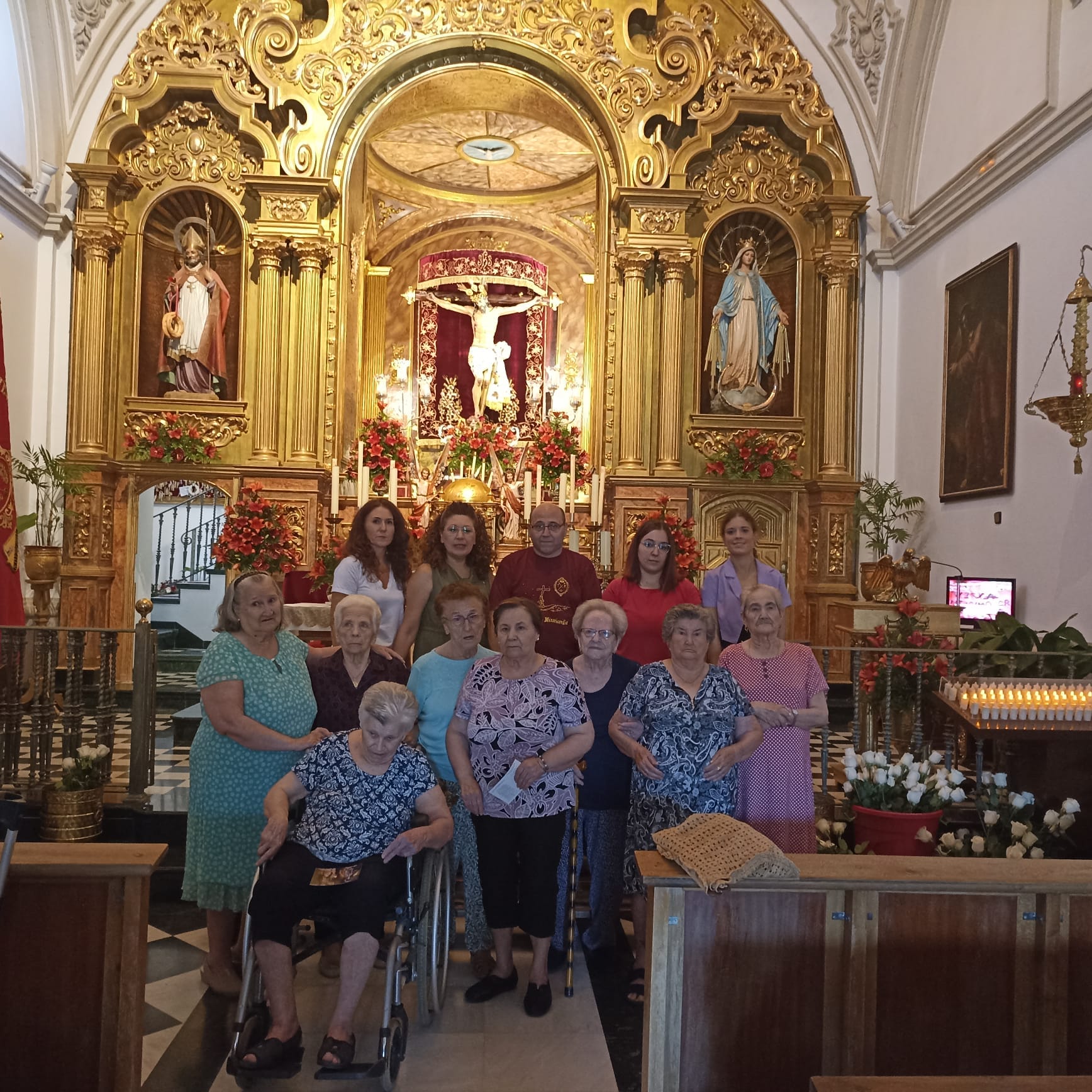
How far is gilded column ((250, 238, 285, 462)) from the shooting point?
33.5 feet

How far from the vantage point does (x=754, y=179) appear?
1057 centimetres

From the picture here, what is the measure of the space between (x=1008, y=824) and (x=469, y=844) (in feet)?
7.78

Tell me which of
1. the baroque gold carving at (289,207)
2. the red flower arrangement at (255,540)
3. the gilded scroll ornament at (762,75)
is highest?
the gilded scroll ornament at (762,75)

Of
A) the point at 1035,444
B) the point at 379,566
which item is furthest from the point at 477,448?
the point at 379,566

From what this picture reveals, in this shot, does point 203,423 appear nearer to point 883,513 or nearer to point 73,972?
point 883,513

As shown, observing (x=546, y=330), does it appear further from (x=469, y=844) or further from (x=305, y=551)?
(x=469, y=844)

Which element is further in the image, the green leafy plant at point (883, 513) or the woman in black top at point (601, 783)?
the green leafy plant at point (883, 513)

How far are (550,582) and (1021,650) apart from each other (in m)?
3.47

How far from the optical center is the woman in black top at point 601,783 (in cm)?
388

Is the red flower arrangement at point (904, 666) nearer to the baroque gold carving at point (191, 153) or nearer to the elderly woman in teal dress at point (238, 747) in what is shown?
the elderly woman in teal dress at point (238, 747)

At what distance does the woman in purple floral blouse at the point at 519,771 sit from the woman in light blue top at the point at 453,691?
0.66 feet

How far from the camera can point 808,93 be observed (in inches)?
404

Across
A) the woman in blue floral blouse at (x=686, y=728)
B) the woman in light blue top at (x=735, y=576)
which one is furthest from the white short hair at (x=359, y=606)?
the woman in light blue top at (x=735, y=576)

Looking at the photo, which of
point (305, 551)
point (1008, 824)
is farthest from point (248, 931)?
point (305, 551)
